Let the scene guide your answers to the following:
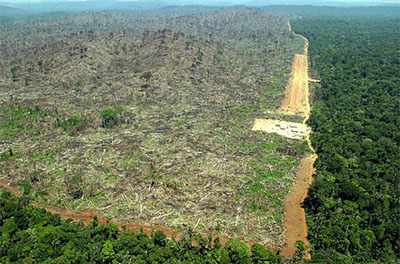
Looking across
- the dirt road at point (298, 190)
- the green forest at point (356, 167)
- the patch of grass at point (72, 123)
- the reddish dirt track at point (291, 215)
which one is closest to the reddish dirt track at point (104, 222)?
the reddish dirt track at point (291, 215)

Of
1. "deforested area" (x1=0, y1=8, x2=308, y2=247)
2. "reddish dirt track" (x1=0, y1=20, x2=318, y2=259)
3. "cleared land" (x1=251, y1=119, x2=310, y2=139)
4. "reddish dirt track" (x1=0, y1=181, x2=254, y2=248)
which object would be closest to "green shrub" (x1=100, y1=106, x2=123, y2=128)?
"deforested area" (x1=0, y1=8, x2=308, y2=247)

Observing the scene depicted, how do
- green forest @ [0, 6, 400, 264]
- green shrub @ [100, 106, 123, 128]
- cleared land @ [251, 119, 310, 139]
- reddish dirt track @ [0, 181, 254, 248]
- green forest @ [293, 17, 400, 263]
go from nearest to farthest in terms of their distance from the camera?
green forest @ [0, 6, 400, 264] → green forest @ [293, 17, 400, 263] → reddish dirt track @ [0, 181, 254, 248] → cleared land @ [251, 119, 310, 139] → green shrub @ [100, 106, 123, 128]

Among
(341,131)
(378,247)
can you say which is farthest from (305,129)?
(378,247)

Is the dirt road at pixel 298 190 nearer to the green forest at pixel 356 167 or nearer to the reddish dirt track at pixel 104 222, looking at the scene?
the green forest at pixel 356 167

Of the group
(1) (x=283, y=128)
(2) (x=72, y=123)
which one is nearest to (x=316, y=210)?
(1) (x=283, y=128)

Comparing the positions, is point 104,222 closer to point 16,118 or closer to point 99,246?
point 99,246

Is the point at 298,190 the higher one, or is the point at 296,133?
the point at 296,133

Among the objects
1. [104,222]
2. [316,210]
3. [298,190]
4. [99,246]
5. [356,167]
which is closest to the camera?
[99,246]

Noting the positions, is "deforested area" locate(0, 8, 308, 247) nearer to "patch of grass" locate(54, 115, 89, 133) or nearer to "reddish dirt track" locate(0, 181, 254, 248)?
"patch of grass" locate(54, 115, 89, 133)
